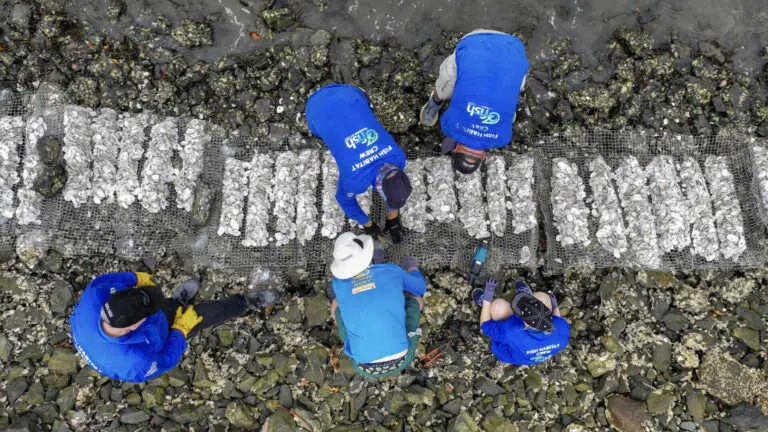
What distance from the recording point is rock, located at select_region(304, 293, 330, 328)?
19.2 ft

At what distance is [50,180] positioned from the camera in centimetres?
554

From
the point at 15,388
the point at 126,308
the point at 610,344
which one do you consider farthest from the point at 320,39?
the point at 15,388

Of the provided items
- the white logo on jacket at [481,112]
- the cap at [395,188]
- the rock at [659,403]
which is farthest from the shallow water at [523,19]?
the rock at [659,403]

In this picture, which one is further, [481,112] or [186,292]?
[186,292]

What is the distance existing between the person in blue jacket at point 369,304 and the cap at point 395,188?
0.70 metres

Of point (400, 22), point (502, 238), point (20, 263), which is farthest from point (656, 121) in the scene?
point (20, 263)

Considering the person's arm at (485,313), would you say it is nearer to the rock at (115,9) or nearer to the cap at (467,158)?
the cap at (467,158)

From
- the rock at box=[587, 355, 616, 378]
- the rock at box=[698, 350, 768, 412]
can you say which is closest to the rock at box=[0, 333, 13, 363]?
the rock at box=[587, 355, 616, 378]

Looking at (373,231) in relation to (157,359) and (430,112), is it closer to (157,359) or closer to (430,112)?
(430,112)

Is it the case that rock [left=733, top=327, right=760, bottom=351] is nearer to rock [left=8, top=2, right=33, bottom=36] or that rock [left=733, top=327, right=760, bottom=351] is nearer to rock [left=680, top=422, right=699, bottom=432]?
rock [left=680, top=422, right=699, bottom=432]

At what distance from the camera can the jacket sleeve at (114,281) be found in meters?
4.73

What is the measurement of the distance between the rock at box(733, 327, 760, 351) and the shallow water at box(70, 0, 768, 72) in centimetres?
344

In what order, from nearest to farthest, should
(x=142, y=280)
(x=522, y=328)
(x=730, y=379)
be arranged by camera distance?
1. (x=142, y=280)
2. (x=522, y=328)
3. (x=730, y=379)

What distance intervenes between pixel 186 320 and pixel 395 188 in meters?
2.91
